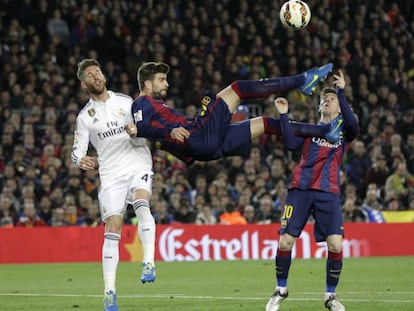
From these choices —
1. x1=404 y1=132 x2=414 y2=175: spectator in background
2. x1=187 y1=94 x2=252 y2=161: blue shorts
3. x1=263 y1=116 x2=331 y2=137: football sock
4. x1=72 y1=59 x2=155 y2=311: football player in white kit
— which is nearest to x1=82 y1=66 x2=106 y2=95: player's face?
x1=72 y1=59 x2=155 y2=311: football player in white kit

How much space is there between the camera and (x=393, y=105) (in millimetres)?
27000

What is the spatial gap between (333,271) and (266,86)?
2.12 meters

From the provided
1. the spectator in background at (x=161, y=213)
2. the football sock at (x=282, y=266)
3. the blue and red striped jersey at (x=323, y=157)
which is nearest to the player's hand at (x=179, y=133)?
the blue and red striped jersey at (x=323, y=157)

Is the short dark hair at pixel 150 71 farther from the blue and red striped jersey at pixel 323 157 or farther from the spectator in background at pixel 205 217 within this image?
the spectator in background at pixel 205 217

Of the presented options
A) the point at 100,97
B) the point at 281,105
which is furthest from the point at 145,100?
the point at 281,105

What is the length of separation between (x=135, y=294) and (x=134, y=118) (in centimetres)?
318

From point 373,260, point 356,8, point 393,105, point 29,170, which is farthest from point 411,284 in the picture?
point 356,8

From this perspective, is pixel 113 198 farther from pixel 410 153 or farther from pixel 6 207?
pixel 410 153

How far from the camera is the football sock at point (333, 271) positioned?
11.9 m

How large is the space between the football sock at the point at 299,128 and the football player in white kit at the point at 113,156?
1417 millimetres

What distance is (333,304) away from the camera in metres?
11.5

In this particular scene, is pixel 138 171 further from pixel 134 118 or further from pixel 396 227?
pixel 396 227

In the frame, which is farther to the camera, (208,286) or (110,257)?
(208,286)

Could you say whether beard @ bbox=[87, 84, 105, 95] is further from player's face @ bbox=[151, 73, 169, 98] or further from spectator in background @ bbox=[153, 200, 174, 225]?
spectator in background @ bbox=[153, 200, 174, 225]
